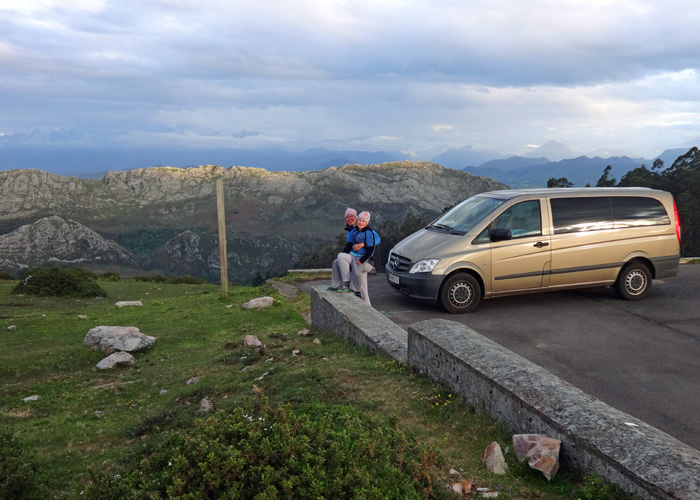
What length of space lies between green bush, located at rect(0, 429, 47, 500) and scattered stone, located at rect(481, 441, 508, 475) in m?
2.84

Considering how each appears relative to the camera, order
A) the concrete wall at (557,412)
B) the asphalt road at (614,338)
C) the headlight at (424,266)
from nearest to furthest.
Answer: the concrete wall at (557,412)
the asphalt road at (614,338)
the headlight at (424,266)

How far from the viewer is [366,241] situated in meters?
8.62

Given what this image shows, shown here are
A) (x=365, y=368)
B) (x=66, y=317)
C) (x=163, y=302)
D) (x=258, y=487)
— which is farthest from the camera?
(x=163, y=302)

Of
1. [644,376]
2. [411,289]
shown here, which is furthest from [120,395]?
[644,376]

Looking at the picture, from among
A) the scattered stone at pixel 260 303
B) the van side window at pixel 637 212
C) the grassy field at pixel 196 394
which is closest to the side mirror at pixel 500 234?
the van side window at pixel 637 212

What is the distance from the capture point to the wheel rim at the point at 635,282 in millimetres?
9242

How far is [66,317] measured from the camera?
39.6ft

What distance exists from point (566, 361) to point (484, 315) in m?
2.41

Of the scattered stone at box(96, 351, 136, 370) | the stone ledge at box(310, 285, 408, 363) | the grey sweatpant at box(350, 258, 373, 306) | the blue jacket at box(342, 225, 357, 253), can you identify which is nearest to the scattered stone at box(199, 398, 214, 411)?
the stone ledge at box(310, 285, 408, 363)

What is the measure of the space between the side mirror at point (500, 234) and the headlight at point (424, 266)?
1.06m

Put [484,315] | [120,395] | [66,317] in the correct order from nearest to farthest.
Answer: [120,395], [484,315], [66,317]

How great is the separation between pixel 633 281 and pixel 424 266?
4013 millimetres

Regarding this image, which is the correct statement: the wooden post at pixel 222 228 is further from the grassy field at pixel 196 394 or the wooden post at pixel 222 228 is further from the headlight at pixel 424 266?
the headlight at pixel 424 266

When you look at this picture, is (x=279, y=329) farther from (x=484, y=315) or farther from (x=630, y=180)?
(x=630, y=180)
